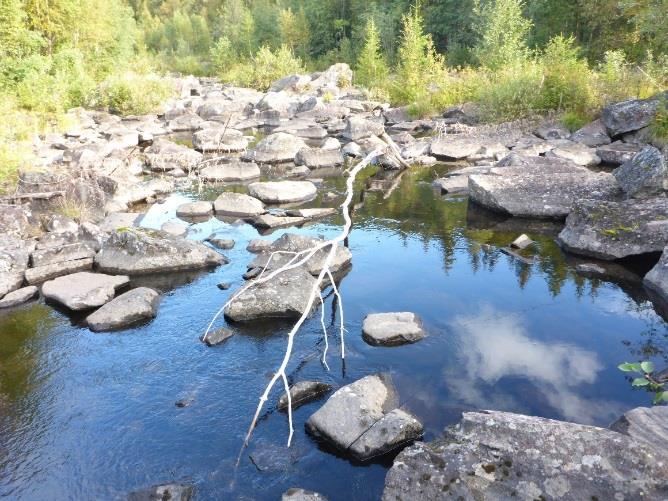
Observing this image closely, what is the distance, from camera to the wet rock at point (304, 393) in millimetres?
6301

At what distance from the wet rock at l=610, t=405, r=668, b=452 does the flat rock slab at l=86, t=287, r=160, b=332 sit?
636cm

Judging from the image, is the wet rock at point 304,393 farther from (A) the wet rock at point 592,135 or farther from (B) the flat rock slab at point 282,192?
(A) the wet rock at point 592,135

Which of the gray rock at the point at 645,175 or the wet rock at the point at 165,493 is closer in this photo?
the wet rock at the point at 165,493

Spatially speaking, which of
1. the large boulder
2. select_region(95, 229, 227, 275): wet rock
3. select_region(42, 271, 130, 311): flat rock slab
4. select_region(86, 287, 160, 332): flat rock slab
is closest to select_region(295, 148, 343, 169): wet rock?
select_region(95, 229, 227, 275): wet rock

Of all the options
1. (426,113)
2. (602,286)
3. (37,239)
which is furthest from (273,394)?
(426,113)

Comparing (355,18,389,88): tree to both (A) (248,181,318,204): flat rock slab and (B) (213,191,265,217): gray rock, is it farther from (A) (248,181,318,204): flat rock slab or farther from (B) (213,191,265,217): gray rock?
(B) (213,191,265,217): gray rock

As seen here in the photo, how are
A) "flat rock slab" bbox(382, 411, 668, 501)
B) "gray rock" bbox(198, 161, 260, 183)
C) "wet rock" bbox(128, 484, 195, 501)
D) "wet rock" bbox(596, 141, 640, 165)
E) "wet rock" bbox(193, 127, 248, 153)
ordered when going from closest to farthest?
"flat rock slab" bbox(382, 411, 668, 501) < "wet rock" bbox(128, 484, 195, 501) < "wet rock" bbox(596, 141, 640, 165) < "gray rock" bbox(198, 161, 260, 183) < "wet rock" bbox(193, 127, 248, 153)

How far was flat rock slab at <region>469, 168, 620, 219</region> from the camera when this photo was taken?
1202 centimetres

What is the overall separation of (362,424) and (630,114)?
611 inches

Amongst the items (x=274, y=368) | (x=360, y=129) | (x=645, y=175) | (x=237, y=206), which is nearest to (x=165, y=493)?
(x=274, y=368)

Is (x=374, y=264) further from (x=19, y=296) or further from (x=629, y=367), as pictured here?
(x=19, y=296)

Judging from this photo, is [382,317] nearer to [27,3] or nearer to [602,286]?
[602,286]

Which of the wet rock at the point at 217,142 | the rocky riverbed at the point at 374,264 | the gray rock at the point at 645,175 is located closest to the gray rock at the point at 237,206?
the rocky riverbed at the point at 374,264

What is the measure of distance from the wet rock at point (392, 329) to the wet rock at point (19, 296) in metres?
5.62
